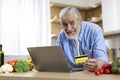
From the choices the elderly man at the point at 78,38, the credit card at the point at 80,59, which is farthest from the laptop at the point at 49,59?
the elderly man at the point at 78,38

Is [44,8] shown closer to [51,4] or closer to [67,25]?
[51,4]

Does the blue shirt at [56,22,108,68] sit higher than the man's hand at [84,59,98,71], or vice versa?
the blue shirt at [56,22,108,68]

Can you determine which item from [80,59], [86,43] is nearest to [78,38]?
[86,43]

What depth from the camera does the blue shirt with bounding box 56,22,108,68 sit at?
6.36 feet

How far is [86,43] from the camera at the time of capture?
6.75ft

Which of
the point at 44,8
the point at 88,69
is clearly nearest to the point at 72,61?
the point at 88,69

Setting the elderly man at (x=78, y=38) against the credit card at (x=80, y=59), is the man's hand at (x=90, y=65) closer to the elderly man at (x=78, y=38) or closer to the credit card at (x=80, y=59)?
the credit card at (x=80, y=59)

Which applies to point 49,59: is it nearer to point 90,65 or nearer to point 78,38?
point 90,65

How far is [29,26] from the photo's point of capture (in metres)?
3.53

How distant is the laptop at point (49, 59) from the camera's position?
1.43m

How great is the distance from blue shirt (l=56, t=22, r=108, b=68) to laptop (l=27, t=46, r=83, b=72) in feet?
1.46

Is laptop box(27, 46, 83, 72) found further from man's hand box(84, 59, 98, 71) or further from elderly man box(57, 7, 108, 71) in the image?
elderly man box(57, 7, 108, 71)

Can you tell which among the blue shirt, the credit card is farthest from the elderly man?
the credit card

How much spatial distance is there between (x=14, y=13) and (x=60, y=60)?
2.14m
